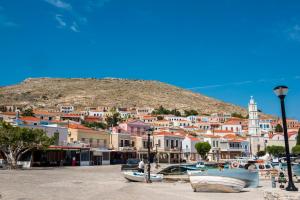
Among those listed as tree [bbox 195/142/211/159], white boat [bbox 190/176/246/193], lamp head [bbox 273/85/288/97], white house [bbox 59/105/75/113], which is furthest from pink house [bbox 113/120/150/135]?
white house [bbox 59/105/75/113]

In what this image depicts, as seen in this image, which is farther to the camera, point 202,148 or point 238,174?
point 202,148

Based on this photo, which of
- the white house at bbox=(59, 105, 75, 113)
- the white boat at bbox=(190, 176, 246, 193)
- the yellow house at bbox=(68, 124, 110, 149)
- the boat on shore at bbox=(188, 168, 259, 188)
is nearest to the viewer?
the white boat at bbox=(190, 176, 246, 193)

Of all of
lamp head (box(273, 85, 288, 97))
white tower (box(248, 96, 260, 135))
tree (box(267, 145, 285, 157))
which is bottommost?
tree (box(267, 145, 285, 157))

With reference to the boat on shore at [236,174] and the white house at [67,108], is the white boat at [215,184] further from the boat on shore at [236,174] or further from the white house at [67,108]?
the white house at [67,108]

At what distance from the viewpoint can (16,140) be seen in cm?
3953

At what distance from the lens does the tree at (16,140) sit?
1538 inches

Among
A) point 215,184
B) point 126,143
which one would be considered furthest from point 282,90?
point 126,143

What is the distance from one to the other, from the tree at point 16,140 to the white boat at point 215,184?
2537 centimetres

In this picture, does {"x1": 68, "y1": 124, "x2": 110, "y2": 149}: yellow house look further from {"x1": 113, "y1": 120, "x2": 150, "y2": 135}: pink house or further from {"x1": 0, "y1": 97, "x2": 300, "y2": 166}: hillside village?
{"x1": 113, "y1": 120, "x2": 150, "y2": 135}: pink house

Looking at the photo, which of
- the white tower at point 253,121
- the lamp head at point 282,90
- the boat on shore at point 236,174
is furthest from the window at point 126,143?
the lamp head at point 282,90

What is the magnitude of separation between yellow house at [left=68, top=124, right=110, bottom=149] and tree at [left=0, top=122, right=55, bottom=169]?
689 inches

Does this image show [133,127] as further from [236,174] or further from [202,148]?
[236,174]

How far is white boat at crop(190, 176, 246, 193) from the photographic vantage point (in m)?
18.9

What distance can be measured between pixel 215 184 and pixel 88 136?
1814 inches
